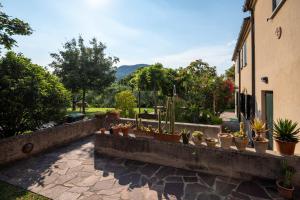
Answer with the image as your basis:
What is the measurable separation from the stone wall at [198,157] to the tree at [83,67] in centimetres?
1148

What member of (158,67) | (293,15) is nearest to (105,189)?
(293,15)

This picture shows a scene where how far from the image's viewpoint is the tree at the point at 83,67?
17672 millimetres

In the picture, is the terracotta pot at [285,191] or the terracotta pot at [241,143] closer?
the terracotta pot at [285,191]

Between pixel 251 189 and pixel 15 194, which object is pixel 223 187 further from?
pixel 15 194

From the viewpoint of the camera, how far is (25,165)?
266 inches

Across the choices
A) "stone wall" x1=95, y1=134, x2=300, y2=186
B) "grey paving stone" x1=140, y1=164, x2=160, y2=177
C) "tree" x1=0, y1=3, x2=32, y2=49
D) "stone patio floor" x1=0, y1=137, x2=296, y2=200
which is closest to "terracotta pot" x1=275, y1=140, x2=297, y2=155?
"stone wall" x1=95, y1=134, x2=300, y2=186

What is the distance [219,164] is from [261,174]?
3.36 ft

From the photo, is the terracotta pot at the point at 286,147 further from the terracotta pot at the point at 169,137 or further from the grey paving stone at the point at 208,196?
the terracotta pot at the point at 169,137

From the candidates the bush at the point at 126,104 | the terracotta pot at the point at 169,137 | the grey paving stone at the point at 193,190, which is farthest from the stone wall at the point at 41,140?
the grey paving stone at the point at 193,190

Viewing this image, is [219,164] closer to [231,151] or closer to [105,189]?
[231,151]

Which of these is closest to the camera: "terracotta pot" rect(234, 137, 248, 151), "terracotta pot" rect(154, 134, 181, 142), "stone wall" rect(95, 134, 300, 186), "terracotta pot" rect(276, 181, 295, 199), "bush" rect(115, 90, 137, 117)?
"terracotta pot" rect(276, 181, 295, 199)

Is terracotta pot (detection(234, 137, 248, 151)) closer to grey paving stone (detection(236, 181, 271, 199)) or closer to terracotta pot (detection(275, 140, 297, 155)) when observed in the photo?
terracotta pot (detection(275, 140, 297, 155))

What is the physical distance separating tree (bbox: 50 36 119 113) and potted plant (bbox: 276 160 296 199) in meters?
16.0

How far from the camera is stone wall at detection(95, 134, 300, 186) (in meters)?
5.00
